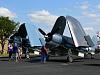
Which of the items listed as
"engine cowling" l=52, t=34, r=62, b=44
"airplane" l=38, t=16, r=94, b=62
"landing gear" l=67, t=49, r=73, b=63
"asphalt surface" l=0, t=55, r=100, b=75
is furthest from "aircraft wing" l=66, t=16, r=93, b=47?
"asphalt surface" l=0, t=55, r=100, b=75

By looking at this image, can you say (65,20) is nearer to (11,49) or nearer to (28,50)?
(11,49)

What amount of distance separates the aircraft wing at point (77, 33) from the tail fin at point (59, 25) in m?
0.59

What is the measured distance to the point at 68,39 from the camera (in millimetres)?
30328

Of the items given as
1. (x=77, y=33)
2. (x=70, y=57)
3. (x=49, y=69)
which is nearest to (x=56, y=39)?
(x=70, y=57)

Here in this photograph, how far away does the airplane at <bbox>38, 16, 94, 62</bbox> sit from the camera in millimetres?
28469

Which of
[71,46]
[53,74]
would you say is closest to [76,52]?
[71,46]

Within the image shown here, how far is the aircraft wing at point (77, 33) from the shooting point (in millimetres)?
28300

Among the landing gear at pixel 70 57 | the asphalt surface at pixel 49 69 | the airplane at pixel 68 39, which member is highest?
the airplane at pixel 68 39

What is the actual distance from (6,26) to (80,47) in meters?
40.9

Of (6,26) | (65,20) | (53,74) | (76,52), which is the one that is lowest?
(53,74)

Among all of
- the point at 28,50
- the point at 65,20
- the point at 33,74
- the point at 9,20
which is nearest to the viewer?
the point at 33,74

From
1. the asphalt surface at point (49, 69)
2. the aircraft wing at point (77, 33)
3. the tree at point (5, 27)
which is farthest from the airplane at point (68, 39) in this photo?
the tree at point (5, 27)

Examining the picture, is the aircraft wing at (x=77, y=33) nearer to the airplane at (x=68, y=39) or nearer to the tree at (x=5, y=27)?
the airplane at (x=68, y=39)

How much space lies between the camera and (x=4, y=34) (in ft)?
216
